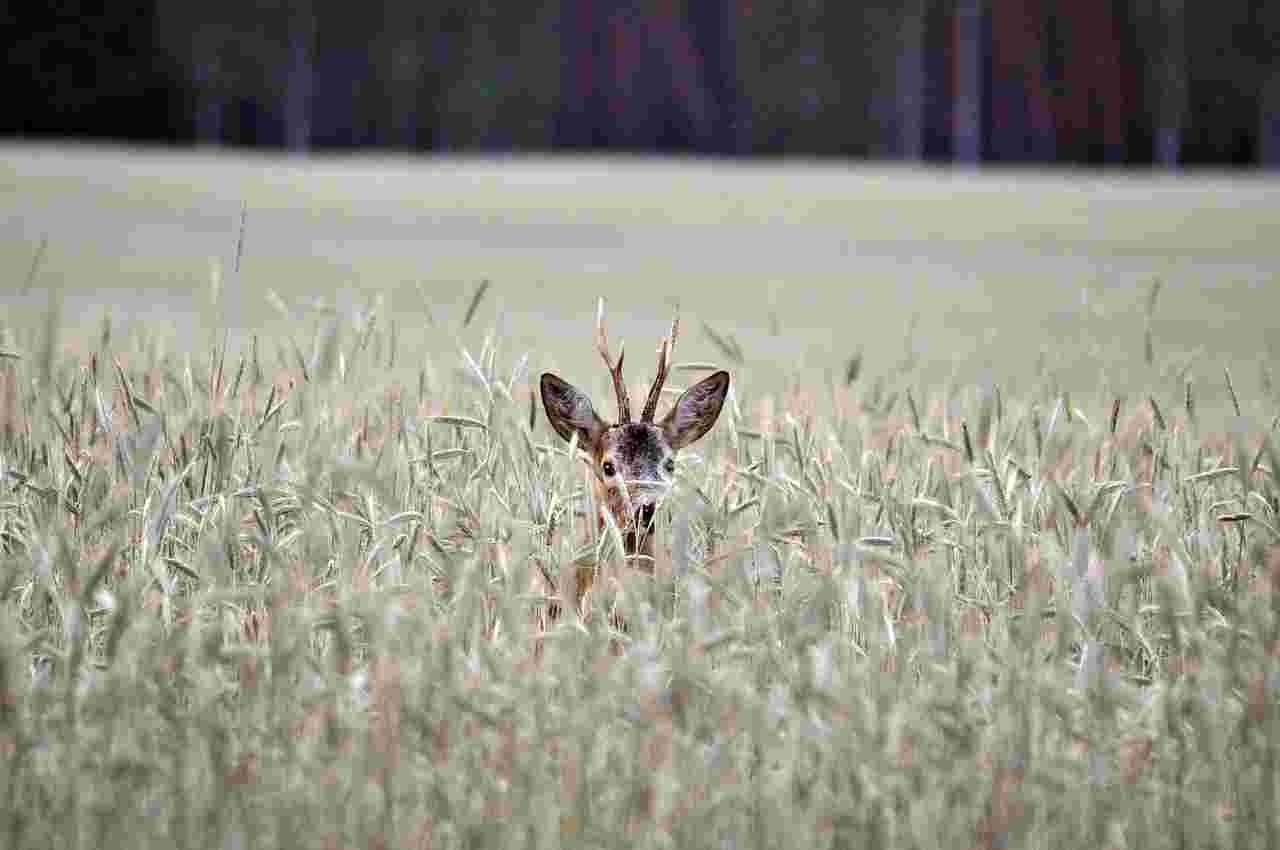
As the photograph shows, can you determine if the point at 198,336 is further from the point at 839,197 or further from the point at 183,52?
the point at 183,52

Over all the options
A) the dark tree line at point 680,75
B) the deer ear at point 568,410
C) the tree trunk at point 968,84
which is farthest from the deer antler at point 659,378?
the tree trunk at point 968,84

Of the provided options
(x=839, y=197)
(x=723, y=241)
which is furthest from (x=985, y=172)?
(x=723, y=241)

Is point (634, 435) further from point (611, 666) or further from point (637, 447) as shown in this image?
point (611, 666)

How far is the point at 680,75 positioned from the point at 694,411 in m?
25.2

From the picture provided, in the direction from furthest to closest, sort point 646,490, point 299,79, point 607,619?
1. point 299,79
2. point 646,490
3. point 607,619

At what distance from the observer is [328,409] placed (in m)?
4.78

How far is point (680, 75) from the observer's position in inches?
1118

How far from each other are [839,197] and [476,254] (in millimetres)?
6714

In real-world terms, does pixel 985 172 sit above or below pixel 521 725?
above

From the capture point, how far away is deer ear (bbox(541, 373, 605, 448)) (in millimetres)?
3918

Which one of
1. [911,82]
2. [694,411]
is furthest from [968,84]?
[694,411]

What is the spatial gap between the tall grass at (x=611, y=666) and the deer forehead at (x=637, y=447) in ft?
0.45

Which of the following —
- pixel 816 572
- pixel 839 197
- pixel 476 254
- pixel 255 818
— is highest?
pixel 839 197

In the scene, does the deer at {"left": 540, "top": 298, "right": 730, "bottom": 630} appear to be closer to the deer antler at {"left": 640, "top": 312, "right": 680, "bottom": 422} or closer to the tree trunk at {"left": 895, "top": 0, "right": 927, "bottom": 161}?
the deer antler at {"left": 640, "top": 312, "right": 680, "bottom": 422}
